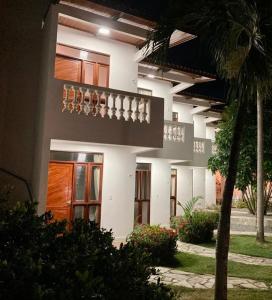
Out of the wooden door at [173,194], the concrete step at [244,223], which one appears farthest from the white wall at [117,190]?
the concrete step at [244,223]

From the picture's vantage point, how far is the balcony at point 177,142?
41.3 feet

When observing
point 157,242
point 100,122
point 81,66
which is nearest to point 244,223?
point 157,242

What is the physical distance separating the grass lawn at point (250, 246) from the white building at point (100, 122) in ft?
11.1

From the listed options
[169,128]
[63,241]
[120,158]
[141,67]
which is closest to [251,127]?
[169,128]

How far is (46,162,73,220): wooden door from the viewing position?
9.84 meters

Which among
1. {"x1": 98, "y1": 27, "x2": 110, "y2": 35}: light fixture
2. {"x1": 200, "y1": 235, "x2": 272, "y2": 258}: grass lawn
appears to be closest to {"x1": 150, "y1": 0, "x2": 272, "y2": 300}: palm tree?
{"x1": 98, "y1": 27, "x2": 110, "y2": 35}: light fixture

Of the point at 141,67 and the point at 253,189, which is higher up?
the point at 141,67

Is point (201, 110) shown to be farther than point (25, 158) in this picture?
Yes

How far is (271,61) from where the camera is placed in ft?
16.2

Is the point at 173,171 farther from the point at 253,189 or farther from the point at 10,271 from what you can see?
the point at 10,271

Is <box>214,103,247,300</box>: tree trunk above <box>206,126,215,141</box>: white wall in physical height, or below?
below

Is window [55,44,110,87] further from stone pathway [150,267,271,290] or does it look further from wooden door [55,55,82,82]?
stone pathway [150,267,271,290]

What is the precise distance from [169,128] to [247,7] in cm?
799

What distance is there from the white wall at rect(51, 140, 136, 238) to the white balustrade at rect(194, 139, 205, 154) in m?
6.16
